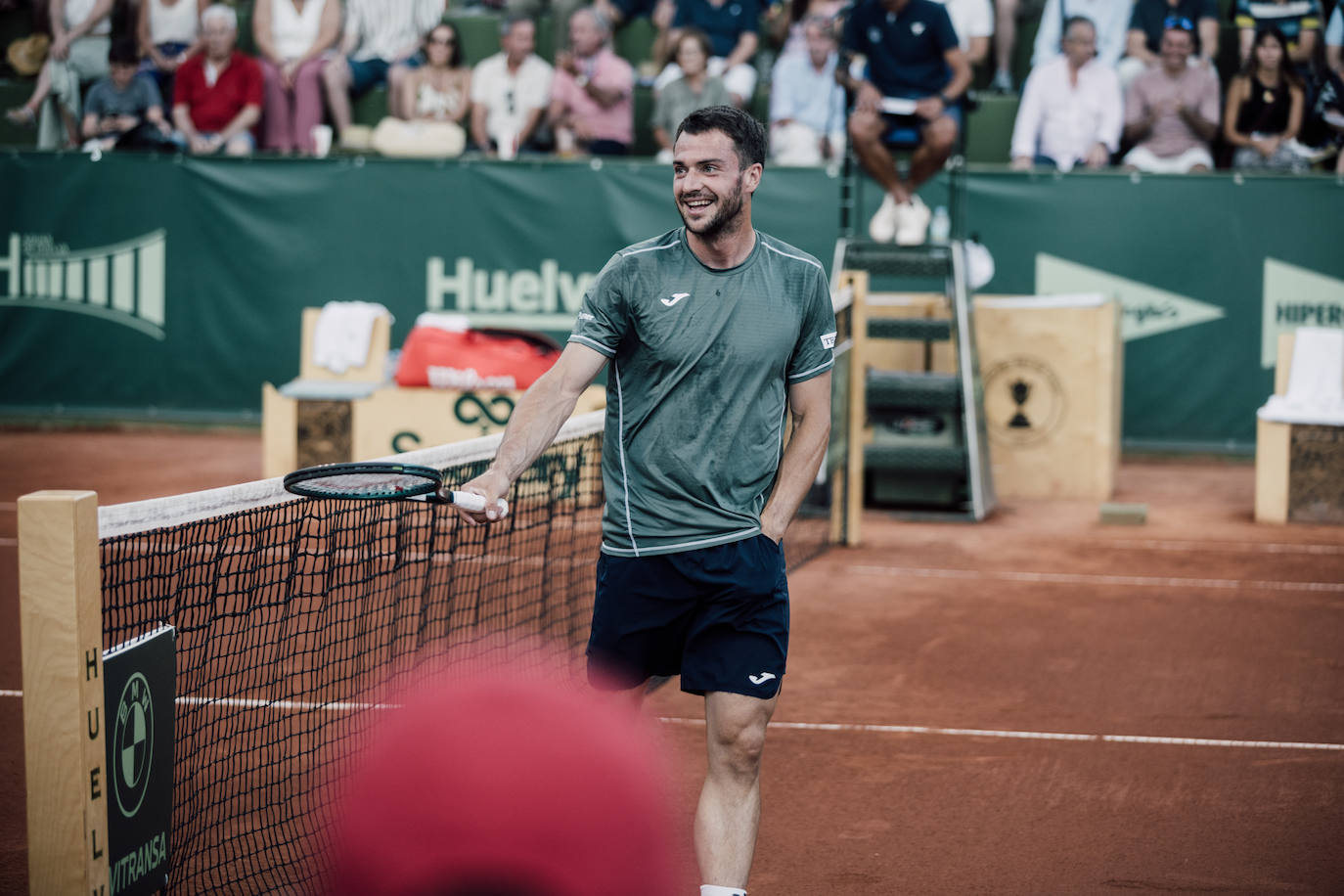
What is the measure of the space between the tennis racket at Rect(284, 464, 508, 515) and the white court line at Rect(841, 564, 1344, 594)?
5.36 metres

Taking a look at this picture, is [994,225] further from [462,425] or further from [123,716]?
[123,716]

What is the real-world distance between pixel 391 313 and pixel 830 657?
23.7 feet

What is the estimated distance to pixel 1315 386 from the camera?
32.5 feet

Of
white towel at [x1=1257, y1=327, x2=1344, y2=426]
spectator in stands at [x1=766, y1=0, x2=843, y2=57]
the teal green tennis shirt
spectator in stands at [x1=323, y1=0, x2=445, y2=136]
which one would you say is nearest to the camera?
the teal green tennis shirt

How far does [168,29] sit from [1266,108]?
9.63 metres

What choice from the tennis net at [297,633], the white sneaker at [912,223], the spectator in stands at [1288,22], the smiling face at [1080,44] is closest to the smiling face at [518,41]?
the white sneaker at [912,223]

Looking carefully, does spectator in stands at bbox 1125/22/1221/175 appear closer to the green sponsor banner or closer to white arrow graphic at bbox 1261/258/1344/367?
the green sponsor banner

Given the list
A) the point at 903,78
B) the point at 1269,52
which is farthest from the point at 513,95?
the point at 1269,52

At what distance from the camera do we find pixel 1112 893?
411cm

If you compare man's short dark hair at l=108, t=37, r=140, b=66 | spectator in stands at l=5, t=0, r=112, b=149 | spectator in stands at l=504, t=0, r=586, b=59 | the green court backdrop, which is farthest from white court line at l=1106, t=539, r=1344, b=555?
spectator in stands at l=5, t=0, r=112, b=149

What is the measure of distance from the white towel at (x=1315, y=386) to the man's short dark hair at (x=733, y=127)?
282 inches

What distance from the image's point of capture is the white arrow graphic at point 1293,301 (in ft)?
38.8

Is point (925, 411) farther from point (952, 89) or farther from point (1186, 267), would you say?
point (1186, 267)

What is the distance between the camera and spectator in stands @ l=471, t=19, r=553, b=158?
1357cm
